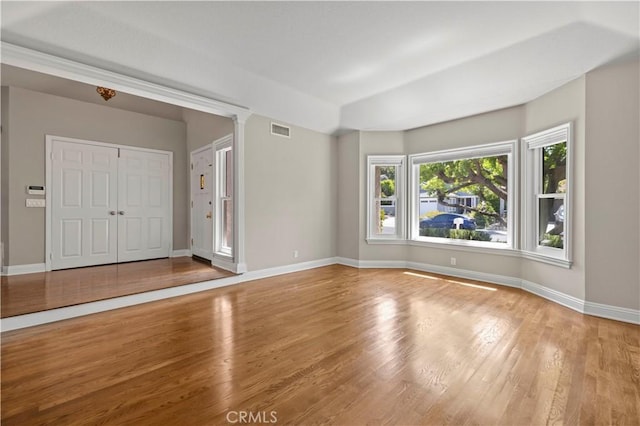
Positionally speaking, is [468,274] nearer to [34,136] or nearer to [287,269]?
[287,269]

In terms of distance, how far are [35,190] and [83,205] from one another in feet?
2.14

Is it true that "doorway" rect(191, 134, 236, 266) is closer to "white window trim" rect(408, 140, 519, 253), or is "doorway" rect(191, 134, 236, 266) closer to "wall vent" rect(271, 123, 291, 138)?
"wall vent" rect(271, 123, 291, 138)

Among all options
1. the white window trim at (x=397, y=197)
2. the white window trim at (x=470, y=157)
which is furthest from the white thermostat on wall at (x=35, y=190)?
the white window trim at (x=470, y=157)

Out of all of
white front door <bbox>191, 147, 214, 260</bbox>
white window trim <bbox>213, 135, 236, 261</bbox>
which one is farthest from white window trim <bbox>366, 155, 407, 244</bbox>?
white front door <bbox>191, 147, 214, 260</bbox>

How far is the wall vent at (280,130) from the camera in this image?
A: 4.89 m

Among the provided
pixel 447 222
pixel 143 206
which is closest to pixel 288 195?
pixel 447 222

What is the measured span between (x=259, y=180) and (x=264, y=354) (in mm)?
3013

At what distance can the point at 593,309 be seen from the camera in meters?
3.11

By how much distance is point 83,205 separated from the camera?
16.6 feet

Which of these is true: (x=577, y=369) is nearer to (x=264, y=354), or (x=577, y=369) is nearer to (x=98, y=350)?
(x=264, y=354)

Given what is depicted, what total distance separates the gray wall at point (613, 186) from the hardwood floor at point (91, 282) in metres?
4.73

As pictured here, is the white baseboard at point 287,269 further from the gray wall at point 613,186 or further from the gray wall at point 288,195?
the gray wall at point 613,186

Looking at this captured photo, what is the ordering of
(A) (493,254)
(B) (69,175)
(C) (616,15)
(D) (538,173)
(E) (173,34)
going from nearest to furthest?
(C) (616,15)
(E) (173,34)
(D) (538,173)
(A) (493,254)
(B) (69,175)

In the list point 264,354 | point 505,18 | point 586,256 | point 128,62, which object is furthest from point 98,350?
point 586,256
